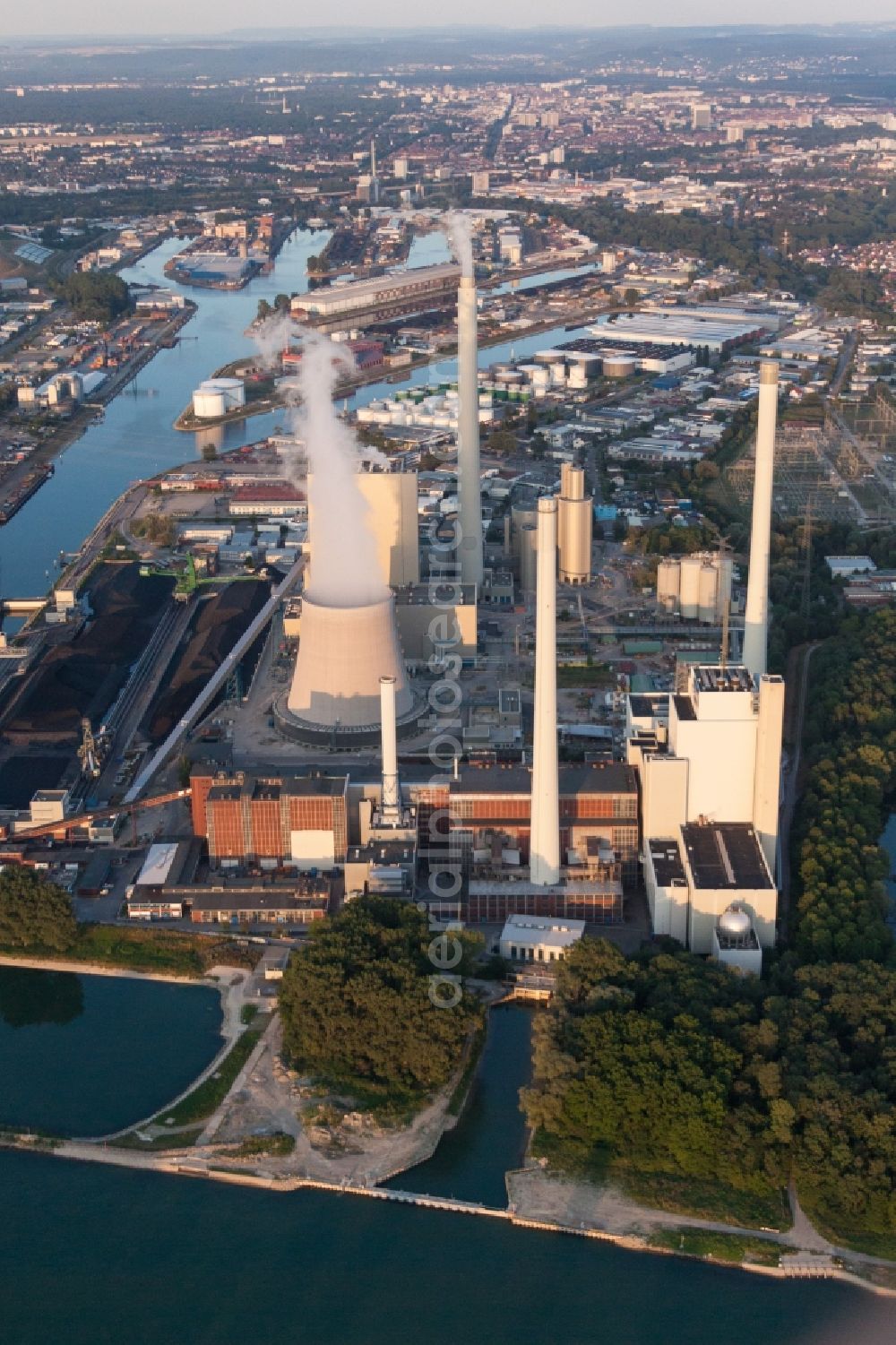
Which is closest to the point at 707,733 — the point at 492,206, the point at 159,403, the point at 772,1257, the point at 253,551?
the point at 772,1257

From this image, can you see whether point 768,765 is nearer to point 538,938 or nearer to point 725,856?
point 725,856

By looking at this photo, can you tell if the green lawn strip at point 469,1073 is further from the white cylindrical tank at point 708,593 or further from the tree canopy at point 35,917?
the white cylindrical tank at point 708,593

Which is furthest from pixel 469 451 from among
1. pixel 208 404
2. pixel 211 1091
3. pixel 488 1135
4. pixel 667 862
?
pixel 208 404

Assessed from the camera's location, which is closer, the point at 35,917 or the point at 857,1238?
the point at 857,1238

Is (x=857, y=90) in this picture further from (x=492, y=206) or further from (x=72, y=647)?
(x=72, y=647)

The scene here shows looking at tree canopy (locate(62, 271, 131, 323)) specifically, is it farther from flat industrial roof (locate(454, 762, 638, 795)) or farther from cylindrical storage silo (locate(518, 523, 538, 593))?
flat industrial roof (locate(454, 762, 638, 795))

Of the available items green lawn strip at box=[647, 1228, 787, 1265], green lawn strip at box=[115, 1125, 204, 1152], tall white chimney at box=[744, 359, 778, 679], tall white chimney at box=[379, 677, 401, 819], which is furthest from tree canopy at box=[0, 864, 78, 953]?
tall white chimney at box=[744, 359, 778, 679]
